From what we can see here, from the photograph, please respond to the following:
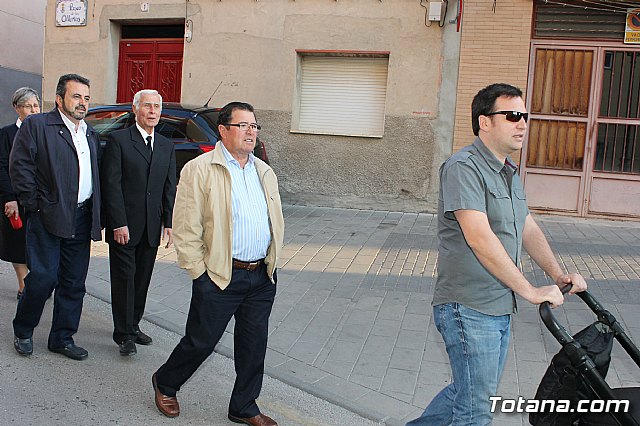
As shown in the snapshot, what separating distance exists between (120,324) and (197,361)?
1.40m

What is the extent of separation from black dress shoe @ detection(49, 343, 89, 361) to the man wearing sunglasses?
3023 mm

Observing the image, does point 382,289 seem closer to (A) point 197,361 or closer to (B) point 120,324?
(B) point 120,324

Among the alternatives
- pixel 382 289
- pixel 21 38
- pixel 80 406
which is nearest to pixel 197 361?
pixel 80 406

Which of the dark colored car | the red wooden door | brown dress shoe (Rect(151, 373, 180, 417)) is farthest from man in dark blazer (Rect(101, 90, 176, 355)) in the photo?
the red wooden door

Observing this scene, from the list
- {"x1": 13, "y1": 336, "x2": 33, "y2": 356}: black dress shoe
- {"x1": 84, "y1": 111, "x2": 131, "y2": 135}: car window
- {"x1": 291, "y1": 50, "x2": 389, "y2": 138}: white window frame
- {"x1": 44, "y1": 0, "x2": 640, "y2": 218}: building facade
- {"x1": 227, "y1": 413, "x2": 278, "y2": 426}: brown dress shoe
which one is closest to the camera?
{"x1": 227, "y1": 413, "x2": 278, "y2": 426}: brown dress shoe

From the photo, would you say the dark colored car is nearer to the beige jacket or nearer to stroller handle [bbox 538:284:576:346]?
the beige jacket

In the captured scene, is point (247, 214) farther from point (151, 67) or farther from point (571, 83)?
point (151, 67)

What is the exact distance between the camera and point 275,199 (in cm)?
425

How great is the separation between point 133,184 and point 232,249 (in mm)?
Answer: 1632

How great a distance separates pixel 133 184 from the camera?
5.34 metres

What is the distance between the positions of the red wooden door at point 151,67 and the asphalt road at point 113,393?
8.95 m

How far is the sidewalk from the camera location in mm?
5094

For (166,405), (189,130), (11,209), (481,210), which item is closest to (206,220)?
(166,405)

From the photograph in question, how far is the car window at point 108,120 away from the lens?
1031 centimetres
